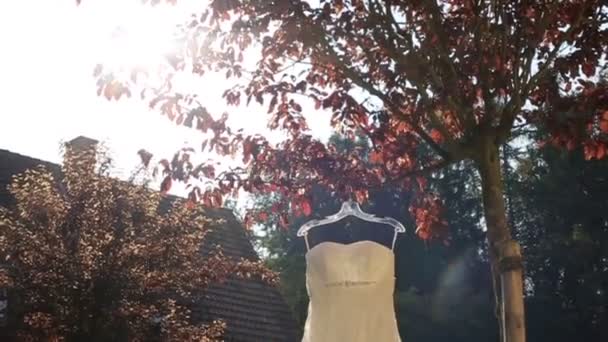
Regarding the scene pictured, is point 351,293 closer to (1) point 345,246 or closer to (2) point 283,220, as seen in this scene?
(1) point 345,246

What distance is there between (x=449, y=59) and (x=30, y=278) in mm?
5135

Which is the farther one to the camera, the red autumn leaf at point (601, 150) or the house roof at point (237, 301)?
the house roof at point (237, 301)

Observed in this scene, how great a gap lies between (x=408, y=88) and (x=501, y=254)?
102 centimetres

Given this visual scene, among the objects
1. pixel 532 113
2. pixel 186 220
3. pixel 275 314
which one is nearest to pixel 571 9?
pixel 532 113

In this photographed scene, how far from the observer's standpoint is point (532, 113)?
173 inches

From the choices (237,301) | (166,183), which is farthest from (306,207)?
(237,301)

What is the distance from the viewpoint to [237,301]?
12477 mm

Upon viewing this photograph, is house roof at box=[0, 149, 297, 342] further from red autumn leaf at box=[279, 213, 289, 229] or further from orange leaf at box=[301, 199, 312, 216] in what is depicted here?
orange leaf at box=[301, 199, 312, 216]

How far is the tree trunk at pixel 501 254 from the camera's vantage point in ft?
11.6

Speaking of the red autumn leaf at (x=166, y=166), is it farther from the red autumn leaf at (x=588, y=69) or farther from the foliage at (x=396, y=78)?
the red autumn leaf at (x=588, y=69)

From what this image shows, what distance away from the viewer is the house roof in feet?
38.9

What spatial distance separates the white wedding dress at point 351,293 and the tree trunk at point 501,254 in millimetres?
980

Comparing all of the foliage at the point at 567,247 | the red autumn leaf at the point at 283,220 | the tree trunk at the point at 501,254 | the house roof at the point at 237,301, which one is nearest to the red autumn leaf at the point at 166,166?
the red autumn leaf at the point at 283,220

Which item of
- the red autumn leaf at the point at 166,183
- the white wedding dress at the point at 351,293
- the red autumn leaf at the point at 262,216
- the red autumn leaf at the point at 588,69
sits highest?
the red autumn leaf at the point at 588,69
